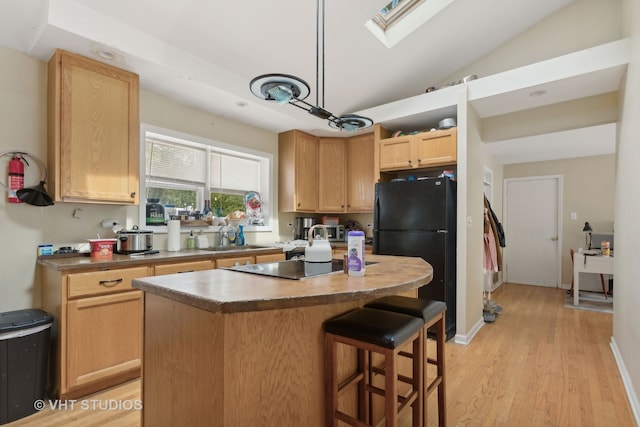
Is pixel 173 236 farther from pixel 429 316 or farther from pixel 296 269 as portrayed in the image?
pixel 429 316

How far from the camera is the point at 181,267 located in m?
2.60

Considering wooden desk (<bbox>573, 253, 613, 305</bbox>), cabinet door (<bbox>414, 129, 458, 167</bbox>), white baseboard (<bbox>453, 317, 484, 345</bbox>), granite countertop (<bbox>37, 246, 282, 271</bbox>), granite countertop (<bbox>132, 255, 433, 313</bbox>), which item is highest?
cabinet door (<bbox>414, 129, 458, 167</bbox>)

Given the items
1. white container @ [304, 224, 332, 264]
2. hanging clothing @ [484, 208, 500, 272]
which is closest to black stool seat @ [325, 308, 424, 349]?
white container @ [304, 224, 332, 264]

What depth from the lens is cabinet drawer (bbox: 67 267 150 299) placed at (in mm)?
2080

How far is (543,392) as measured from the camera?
2260 mm

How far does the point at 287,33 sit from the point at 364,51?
0.86 m

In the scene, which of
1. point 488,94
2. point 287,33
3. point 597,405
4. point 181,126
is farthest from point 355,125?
point 597,405

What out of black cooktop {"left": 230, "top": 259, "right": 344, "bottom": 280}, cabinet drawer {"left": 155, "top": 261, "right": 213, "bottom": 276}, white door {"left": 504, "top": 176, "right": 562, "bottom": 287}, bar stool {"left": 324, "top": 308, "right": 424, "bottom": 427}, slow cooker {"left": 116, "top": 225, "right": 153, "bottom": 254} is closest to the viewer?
bar stool {"left": 324, "top": 308, "right": 424, "bottom": 427}

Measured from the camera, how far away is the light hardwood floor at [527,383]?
196 centimetres

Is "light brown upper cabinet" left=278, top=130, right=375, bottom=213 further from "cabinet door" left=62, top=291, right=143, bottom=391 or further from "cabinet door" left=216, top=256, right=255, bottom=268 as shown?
"cabinet door" left=62, top=291, right=143, bottom=391

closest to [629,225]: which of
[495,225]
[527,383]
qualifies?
[527,383]

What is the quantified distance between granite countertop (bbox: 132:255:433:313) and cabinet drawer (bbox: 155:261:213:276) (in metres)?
1.09

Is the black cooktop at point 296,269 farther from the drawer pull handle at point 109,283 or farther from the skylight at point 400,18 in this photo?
the skylight at point 400,18

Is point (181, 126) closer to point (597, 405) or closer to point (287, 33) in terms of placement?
point (287, 33)
